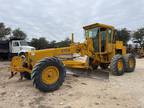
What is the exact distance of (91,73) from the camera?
1062 cm

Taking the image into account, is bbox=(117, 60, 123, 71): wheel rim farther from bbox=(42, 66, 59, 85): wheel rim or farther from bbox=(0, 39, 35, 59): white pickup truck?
bbox=(0, 39, 35, 59): white pickup truck

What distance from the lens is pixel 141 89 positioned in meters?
8.30

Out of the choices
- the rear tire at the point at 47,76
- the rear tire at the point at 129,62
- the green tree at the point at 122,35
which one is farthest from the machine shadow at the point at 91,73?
the green tree at the point at 122,35

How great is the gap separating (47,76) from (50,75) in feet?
0.42

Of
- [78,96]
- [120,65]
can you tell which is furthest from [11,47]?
[78,96]

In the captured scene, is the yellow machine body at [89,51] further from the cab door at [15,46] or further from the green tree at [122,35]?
the cab door at [15,46]

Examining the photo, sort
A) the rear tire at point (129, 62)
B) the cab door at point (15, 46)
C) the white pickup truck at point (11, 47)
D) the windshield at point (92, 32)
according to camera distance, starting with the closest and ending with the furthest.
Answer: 1. the windshield at point (92, 32)
2. the rear tire at point (129, 62)
3. the white pickup truck at point (11, 47)
4. the cab door at point (15, 46)

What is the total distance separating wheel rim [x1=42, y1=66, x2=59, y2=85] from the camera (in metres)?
7.84

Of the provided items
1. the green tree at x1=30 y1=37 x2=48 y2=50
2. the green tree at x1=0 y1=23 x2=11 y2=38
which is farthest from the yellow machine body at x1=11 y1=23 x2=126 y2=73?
the green tree at x1=0 y1=23 x2=11 y2=38

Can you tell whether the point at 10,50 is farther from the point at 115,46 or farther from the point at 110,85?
the point at 110,85

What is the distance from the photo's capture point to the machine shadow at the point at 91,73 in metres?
10.1

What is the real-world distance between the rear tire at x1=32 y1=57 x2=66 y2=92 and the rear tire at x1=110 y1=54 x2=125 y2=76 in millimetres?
3649

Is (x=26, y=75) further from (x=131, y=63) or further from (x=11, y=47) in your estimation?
(x=11, y=47)

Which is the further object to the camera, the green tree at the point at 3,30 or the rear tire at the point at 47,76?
the green tree at the point at 3,30
